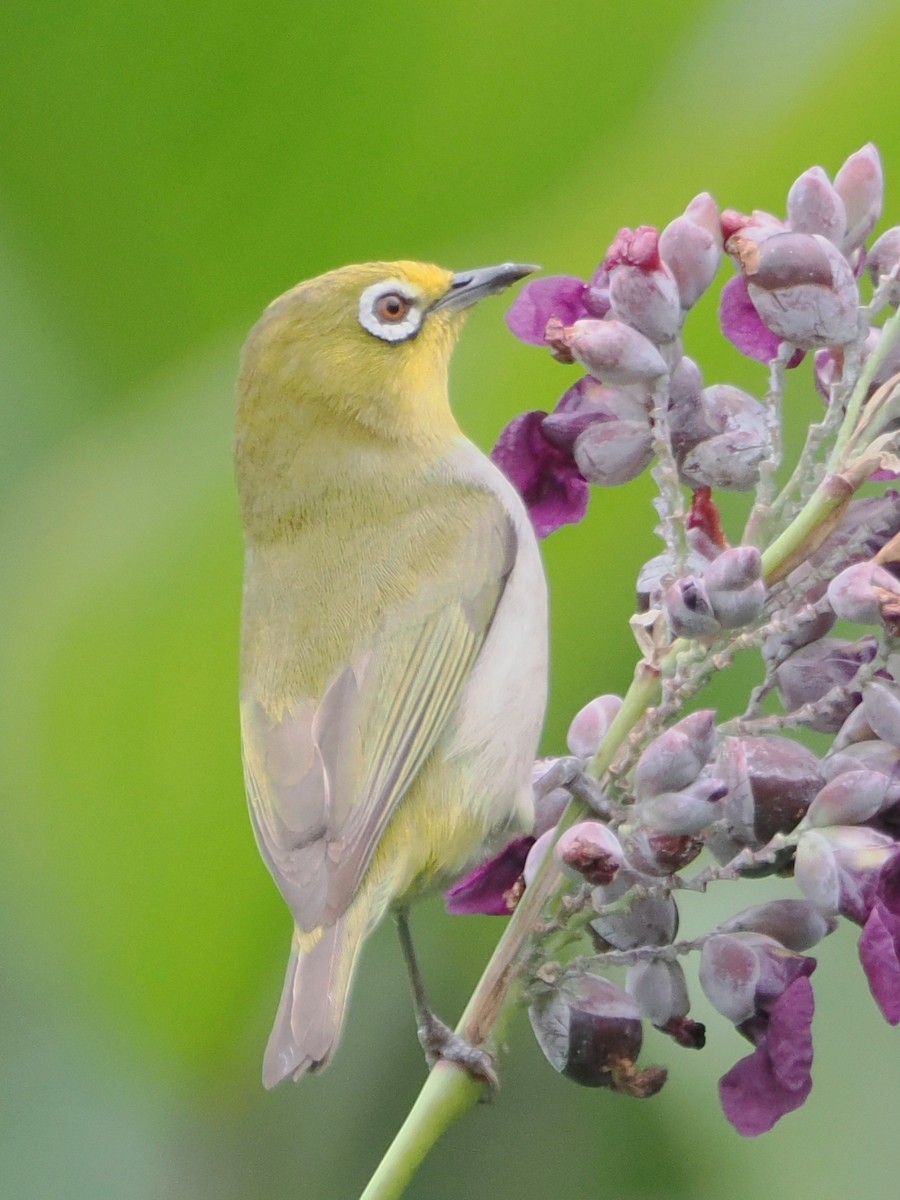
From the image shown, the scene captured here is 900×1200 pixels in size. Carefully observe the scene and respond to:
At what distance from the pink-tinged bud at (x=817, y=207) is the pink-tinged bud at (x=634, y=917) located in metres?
0.69

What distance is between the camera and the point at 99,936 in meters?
2.53

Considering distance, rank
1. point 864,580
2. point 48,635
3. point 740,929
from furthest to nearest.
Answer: point 48,635 → point 740,929 → point 864,580

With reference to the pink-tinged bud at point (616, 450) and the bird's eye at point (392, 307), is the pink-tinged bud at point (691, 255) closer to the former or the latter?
the pink-tinged bud at point (616, 450)

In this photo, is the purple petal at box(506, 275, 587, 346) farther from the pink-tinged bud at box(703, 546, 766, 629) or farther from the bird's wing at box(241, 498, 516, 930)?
the bird's wing at box(241, 498, 516, 930)

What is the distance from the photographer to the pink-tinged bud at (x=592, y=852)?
1687 millimetres

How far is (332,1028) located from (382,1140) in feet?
3.17

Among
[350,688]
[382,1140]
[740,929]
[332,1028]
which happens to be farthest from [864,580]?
[382,1140]

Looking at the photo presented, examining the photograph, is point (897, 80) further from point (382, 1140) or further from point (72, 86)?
point (382, 1140)

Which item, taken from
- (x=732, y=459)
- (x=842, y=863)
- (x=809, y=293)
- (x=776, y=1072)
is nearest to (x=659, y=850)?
(x=842, y=863)

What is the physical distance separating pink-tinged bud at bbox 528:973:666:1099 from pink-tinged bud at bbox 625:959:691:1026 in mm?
13

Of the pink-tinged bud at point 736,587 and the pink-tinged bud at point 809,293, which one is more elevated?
the pink-tinged bud at point 809,293

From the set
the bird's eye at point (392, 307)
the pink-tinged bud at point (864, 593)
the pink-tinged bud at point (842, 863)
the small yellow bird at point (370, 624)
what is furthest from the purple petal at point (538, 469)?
the bird's eye at point (392, 307)

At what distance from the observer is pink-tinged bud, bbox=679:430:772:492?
1.88 m

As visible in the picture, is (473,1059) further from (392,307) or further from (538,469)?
(392,307)
